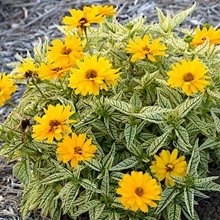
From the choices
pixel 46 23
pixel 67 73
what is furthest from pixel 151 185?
pixel 46 23

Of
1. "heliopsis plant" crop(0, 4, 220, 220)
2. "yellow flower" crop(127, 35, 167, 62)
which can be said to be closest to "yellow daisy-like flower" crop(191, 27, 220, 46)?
"heliopsis plant" crop(0, 4, 220, 220)

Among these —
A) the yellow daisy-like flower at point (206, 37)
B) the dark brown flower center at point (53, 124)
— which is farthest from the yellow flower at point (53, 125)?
the yellow daisy-like flower at point (206, 37)

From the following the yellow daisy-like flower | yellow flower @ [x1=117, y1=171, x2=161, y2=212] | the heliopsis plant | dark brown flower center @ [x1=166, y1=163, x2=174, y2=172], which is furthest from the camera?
the yellow daisy-like flower

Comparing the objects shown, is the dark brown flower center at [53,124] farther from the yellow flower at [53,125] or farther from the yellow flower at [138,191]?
the yellow flower at [138,191]

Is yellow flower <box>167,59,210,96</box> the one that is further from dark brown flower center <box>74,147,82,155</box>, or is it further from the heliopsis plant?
dark brown flower center <box>74,147,82,155</box>

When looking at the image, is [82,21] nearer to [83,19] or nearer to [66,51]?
[83,19]

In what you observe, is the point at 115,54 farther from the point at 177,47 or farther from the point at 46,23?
the point at 46,23

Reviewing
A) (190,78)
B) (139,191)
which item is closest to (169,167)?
(139,191)
